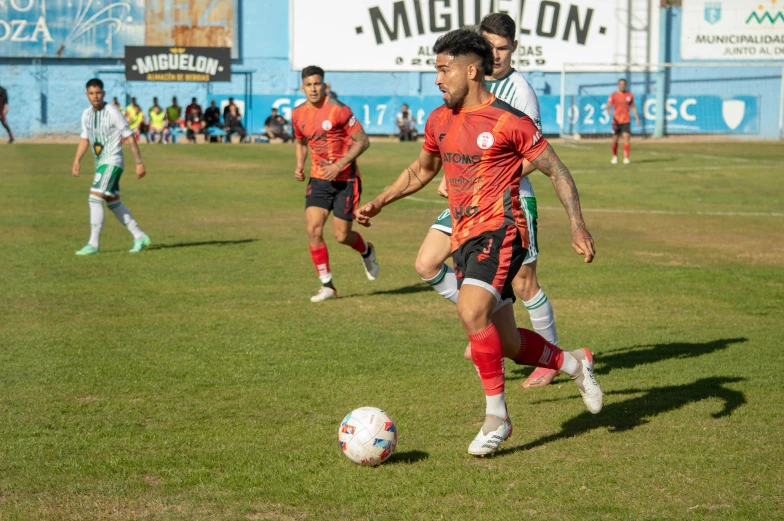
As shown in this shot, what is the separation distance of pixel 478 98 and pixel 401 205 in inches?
572

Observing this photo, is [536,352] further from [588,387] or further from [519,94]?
[519,94]

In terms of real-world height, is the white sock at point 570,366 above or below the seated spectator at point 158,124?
below

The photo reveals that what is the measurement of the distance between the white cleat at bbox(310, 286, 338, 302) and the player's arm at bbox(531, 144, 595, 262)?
5.18m

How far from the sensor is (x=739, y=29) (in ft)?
155

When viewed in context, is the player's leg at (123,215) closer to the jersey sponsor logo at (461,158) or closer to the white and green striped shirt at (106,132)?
the white and green striped shirt at (106,132)

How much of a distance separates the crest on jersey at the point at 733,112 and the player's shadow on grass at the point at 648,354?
131 ft

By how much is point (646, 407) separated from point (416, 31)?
43.8m

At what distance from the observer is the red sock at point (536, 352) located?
614 cm

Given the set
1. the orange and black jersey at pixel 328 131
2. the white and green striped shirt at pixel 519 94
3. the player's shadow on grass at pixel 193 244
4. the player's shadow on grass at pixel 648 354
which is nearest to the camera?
the white and green striped shirt at pixel 519 94

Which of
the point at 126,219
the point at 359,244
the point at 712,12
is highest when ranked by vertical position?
the point at 712,12

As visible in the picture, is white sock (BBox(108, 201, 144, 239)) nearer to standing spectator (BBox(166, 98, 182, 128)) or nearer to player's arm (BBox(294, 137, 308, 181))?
player's arm (BBox(294, 137, 308, 181))

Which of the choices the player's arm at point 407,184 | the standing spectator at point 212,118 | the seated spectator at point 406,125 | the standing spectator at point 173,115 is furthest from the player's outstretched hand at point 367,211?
the seated spectator at point 406,125

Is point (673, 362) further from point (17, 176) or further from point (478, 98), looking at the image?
point (17, 176)

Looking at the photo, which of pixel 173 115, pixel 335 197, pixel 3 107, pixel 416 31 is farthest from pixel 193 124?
pixel 335 197
